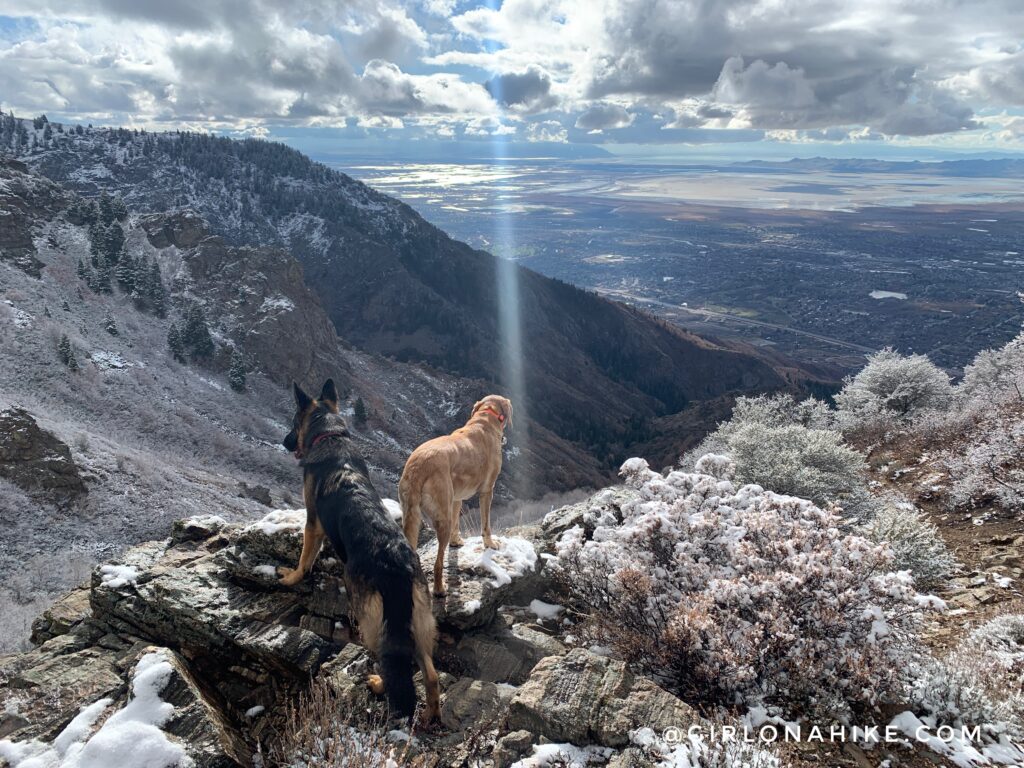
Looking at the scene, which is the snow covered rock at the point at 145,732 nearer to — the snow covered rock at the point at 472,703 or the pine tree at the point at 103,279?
the snow covered rock at the point at 472,703

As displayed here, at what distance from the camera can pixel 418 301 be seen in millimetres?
123625

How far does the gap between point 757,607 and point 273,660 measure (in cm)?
483

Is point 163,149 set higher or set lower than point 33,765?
higher

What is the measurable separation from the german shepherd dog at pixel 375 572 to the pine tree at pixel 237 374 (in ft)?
173

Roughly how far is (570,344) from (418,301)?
1451 inches

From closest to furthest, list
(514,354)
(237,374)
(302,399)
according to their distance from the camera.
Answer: (302,399)
(237,374)
(514,354)

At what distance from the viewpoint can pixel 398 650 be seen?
4.75m

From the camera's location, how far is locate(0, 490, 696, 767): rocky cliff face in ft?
14.7

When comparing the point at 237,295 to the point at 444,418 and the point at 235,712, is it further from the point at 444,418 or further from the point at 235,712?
the point at 235,712

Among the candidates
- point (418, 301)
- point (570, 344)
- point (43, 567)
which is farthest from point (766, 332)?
point (43, 567)

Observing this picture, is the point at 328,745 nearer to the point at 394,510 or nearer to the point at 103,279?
the point at 394,510

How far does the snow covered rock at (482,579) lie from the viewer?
6449 millimetres

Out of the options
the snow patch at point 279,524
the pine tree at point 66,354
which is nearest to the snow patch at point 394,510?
the snow patch at point 279,524

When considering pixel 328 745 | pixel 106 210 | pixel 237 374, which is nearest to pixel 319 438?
pixel 328 745
